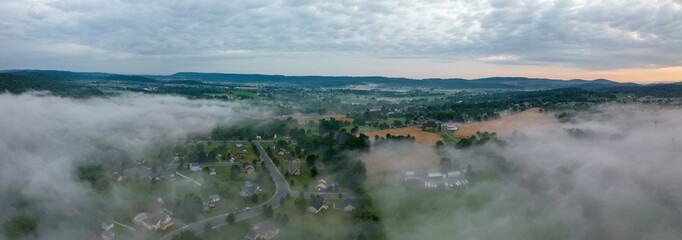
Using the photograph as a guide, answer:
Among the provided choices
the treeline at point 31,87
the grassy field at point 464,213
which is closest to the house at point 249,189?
the grassy field at point 464,213

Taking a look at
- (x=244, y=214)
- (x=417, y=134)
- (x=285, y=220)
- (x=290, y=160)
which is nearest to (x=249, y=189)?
(x=244, y=214)

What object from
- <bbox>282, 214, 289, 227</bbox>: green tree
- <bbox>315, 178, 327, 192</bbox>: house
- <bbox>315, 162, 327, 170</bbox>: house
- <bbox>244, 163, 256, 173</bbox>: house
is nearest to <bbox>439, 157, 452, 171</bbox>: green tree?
<bbox>315, 178, 327, 192</bbox>: house

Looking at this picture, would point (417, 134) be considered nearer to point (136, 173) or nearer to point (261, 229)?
point (261, 229)

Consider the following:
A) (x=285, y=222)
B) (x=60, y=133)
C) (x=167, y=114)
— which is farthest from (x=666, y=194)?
(x=167, y=114)

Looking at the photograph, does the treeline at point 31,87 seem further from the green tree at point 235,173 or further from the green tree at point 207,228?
the green tree at point 207,228

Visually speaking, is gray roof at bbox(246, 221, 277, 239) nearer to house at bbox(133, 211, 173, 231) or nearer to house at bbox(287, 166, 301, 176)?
house at bbox(133, 211, 173, 231)

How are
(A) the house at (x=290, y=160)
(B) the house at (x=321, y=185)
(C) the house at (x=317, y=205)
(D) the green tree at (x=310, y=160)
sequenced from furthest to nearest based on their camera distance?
1. (A) the house at (x=290, y=160)
2. (D) the green tree at (x=310, y=160)
3. (B) the house at (x=321, y=185)
4. (C) the house at (x=317, y=205)

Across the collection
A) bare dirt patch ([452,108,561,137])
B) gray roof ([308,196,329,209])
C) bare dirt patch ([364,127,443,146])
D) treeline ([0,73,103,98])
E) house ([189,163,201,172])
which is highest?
treeline ([0,73,103,98])
